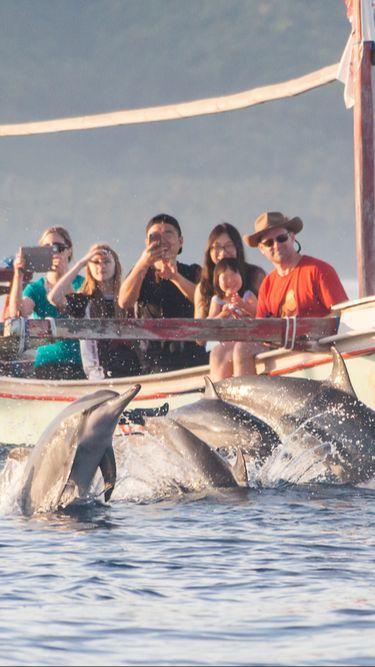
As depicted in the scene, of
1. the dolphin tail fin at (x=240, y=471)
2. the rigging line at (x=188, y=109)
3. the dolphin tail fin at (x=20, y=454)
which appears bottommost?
the dolphin tail fin at (x=240, y=471)

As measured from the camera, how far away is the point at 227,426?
9.18 meters

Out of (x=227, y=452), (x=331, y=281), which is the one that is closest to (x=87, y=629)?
(x=227, y=452)

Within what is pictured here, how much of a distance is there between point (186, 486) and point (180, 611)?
10.7 feet

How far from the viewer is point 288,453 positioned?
8828 millimetres

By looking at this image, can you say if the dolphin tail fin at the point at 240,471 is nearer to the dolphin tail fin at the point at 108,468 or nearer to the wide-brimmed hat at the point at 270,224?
the dolphin tail fin at the point at 108,468

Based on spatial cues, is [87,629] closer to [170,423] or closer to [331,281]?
[170,423]

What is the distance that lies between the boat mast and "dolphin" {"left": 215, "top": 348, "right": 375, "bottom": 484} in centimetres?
342

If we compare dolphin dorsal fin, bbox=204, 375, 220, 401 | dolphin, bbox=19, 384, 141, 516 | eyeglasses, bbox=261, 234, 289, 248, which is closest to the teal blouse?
eyeglasses, bbox=261, 234, 289, 248

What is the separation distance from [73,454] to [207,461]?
1.12m

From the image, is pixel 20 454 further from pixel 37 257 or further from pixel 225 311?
pixel 37 257

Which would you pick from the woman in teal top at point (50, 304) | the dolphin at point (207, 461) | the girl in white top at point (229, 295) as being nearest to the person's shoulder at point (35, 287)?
the woman in teal top at point (50, 304)

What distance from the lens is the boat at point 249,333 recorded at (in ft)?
33.9

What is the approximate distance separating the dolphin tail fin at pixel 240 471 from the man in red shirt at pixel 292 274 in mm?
2743

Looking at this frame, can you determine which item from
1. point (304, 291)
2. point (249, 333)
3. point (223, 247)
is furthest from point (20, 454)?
point (223, 247)
